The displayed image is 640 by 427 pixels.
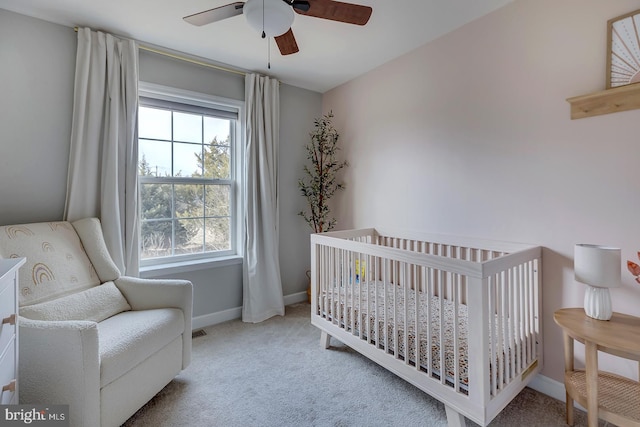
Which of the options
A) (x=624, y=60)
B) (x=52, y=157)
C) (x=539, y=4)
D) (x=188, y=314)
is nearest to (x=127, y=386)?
(x=188, y=314)

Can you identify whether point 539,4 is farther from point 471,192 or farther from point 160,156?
point 160,156

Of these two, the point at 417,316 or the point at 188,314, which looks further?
the point at 188,314

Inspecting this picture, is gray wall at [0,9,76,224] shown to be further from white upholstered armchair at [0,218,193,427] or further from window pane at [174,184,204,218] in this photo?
window pane at [174,184,204,218]

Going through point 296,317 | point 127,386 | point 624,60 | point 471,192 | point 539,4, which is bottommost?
point 296,317

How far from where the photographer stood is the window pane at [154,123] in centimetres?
248

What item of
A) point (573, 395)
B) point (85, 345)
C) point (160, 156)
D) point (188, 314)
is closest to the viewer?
point (85, 345)

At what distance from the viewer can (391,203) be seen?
2.69m

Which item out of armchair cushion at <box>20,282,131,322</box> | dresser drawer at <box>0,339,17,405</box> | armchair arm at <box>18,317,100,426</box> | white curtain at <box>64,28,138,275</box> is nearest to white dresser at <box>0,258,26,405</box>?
dresser drawer at <box>0,339,17,405</box>

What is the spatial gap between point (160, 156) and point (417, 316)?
244 cm

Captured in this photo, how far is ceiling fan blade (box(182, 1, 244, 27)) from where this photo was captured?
5.07ft

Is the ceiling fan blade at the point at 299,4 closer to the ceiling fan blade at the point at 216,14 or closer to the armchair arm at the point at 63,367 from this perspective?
the ceiling fan blade at the point at 216,14

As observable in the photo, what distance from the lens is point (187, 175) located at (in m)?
2.71

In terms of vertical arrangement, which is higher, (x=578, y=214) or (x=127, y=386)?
(x=578, y=214)

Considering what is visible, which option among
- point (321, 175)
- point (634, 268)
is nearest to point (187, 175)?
point (321, 175)
